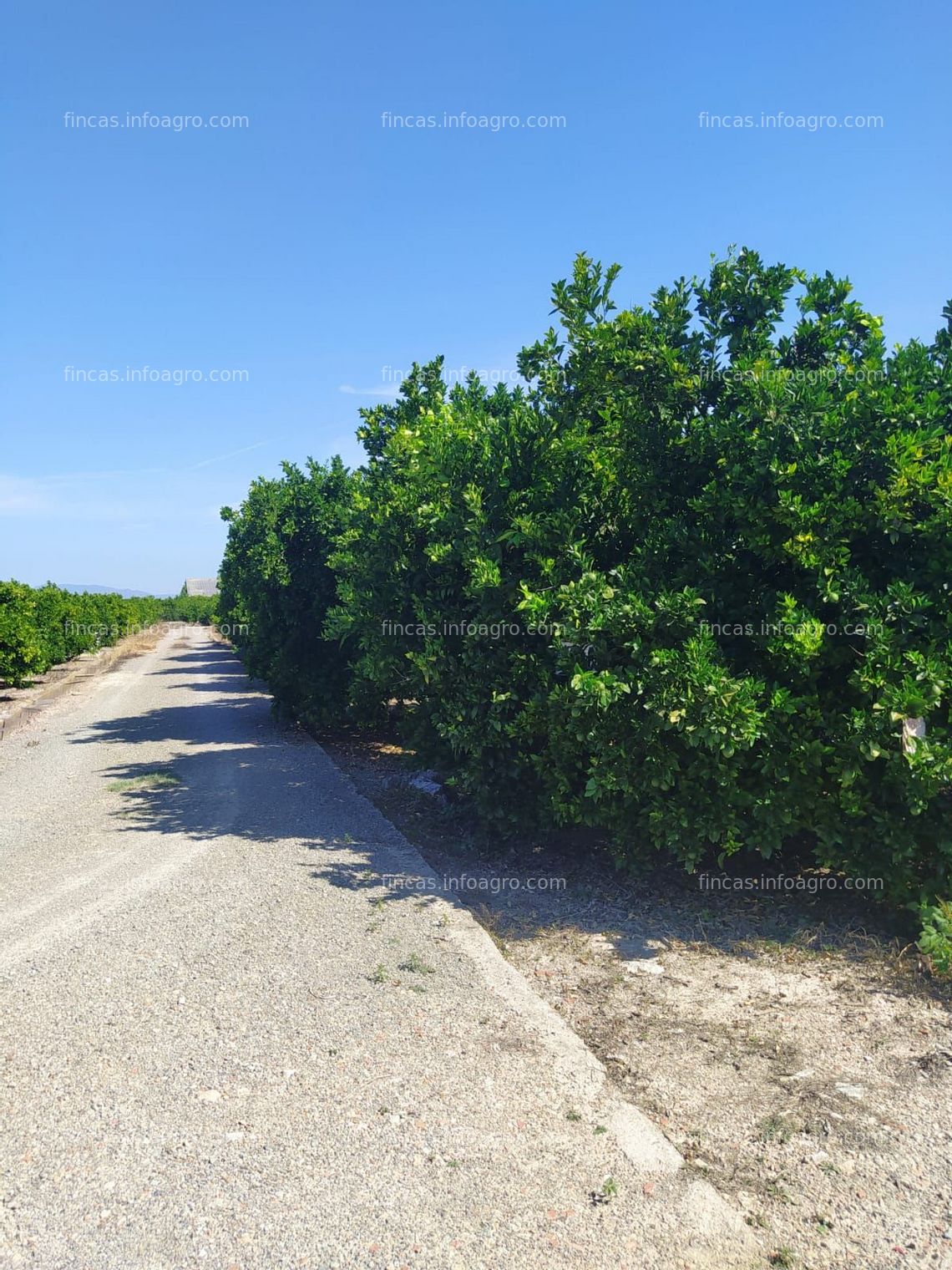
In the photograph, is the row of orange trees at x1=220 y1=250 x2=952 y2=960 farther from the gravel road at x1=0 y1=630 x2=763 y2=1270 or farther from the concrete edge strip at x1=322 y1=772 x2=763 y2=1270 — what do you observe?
the gravel road at x1=0 y1=630 x2=763 y2=1270

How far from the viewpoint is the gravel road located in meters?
2.91

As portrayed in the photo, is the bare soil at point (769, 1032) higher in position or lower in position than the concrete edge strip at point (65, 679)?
lower

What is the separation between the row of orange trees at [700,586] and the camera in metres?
5.37

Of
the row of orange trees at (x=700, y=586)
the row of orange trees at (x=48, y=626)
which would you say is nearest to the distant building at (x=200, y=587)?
the row of orange trees at (x=48, y=626)

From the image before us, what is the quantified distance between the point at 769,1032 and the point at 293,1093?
2.47 m

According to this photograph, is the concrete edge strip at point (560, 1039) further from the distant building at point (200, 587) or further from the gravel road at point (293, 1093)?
the distant building at point (200, 587)

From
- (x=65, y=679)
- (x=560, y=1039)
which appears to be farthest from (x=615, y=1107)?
(x=65, y=679)

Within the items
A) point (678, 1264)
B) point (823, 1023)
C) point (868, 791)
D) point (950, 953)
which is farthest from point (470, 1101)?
point (868, 791)

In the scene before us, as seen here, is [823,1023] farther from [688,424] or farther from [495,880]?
[688,424]

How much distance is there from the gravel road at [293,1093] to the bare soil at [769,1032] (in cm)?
26

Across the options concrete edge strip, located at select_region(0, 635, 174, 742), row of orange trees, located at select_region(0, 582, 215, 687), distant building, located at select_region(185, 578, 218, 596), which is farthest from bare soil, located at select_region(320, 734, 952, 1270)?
distant building, located at select_region(185, 578, 218, 596)

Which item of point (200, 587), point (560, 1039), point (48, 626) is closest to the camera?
point (560, 1039)

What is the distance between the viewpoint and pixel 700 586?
20.2 feet

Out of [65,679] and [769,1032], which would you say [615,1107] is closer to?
[769,1032]
